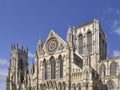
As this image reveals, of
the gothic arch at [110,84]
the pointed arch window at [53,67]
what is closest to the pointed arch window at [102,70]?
the gothic arch at [110,84]

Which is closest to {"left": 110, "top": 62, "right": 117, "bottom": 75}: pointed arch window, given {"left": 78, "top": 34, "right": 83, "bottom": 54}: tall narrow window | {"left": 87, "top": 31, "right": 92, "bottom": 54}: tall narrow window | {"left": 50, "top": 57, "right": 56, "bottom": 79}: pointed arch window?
{"left": 87, "top": 31, "right": 92, "bottom": 54}: tall narrow window

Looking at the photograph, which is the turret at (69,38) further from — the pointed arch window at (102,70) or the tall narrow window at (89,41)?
the tall narrow window at (89,41)

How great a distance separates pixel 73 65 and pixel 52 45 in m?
7.82

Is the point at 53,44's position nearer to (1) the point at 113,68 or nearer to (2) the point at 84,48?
(1) the point at 113,68

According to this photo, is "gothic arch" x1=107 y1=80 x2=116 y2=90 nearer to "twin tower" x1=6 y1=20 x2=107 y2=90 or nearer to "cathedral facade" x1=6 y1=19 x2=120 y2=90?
"cathedral facade" x1=6 y1=19 x2=120 y2=90

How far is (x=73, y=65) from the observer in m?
63.0

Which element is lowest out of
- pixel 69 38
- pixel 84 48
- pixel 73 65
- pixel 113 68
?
pixel 73 65

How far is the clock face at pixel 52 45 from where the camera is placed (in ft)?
221

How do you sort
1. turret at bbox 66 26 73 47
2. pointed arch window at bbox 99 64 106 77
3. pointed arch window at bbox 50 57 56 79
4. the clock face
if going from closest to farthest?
turret at bbox 66 26 73 47
pointed arch window at bbox 50 57 56 79
the clock face
pointed arch window at bbox 99 64 106 77

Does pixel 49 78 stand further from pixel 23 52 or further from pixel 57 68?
pixel 23 52

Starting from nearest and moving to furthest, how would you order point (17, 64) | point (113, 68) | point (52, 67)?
point (52, 67) → point (113, 68) → point (17, 64)

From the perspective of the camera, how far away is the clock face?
67438 mm

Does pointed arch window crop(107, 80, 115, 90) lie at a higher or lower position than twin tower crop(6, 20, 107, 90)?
lower

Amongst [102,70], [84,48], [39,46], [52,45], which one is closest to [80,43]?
[84,48]
